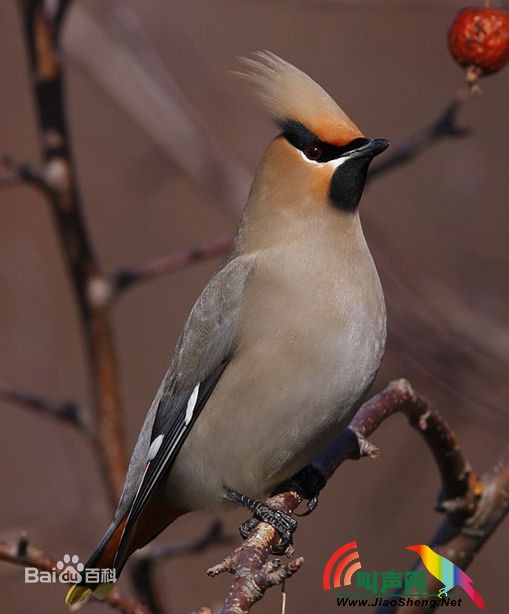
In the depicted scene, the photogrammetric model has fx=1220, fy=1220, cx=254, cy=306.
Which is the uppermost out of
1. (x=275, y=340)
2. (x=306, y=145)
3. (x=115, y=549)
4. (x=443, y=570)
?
(x=306, y=145)

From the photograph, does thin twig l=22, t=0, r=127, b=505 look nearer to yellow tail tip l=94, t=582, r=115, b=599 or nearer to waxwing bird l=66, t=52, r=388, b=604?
waxwing bird l=66, t=52, r=388, b=604

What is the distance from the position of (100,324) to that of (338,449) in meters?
0.75

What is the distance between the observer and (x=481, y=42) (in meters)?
2.86

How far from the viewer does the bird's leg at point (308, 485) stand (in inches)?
122

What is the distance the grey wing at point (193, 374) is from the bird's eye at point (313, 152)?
30 centimetres

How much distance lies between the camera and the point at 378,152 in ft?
9.69

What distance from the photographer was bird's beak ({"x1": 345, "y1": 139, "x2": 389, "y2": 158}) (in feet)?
9.64

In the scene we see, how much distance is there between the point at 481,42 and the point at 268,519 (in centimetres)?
121

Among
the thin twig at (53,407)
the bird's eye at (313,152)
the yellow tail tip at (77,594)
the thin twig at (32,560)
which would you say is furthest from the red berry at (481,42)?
the yellow tail tip at (77,594)

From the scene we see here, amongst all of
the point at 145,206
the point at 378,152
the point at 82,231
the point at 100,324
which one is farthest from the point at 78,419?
the point at 145,206

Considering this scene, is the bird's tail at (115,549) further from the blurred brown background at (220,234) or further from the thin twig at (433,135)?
the thin twig at (433,135)

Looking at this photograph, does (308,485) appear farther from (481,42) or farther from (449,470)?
(481,42)

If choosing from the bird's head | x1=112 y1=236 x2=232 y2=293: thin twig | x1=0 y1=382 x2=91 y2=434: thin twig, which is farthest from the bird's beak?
x1=0 y1=382 x2=91 y2=434: thin twig

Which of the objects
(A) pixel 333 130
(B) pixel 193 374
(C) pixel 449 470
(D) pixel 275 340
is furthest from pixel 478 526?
(A) pixel 333 130
